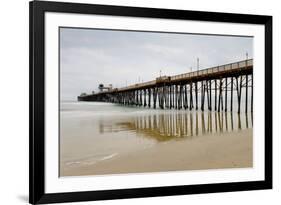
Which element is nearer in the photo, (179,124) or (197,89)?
(179,124)

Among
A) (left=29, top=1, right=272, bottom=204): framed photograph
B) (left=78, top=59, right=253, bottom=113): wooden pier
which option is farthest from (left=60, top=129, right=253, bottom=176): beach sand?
(left=78, top=59, right=253, bottom=113): wooden pier

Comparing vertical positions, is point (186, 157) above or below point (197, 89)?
below

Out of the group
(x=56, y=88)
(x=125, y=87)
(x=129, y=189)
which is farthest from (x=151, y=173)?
→ (x=56, y=88)

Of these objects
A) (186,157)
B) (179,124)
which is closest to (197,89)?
(179,124)

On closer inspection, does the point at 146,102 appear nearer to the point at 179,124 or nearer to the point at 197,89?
the point at 179,124

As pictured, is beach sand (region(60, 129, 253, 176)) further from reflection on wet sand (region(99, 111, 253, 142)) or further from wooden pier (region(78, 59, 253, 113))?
wooden pier (region(78, 59, 253, 113))

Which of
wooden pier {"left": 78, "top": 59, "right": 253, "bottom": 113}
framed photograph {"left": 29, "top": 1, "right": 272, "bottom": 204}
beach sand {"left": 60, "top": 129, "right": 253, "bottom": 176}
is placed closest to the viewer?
framed photograph {"left": 29, "top": 1, "right": 272, "bottom": 204}

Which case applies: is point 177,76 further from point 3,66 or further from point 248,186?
point 3,66
